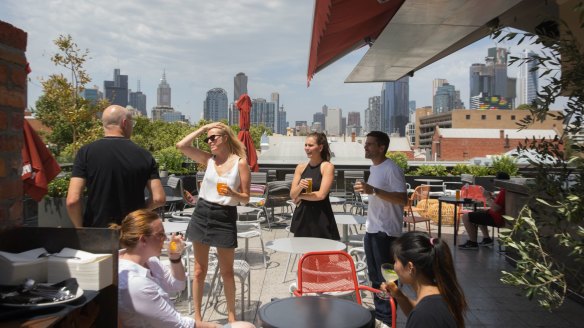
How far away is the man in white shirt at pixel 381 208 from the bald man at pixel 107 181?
156 centimetres

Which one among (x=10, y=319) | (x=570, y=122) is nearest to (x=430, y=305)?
(x=570, y=122)

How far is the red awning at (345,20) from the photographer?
3362 mm

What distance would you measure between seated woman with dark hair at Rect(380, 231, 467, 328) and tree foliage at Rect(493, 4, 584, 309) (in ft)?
0.86

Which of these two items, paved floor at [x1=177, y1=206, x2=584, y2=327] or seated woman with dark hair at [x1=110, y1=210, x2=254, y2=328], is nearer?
seated woman with dark hair at [x1=110, y1=210, x2=254, y2=328]

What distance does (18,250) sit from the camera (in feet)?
5.15

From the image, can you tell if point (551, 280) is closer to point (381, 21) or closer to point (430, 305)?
point (430, 305)

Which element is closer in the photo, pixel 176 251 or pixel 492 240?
→ pixel 176 251

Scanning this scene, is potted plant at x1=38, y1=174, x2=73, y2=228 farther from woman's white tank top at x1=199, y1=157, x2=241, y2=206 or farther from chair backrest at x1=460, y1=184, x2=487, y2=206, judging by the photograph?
chair backrest at x1=460, y1=184, x2=487, y2=206

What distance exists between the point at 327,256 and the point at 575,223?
164 cm

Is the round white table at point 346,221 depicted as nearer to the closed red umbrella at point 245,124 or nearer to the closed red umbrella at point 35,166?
the closed red umbrella at point 35,166

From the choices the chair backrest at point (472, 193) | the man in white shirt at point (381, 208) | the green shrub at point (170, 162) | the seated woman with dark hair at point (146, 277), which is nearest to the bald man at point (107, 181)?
the seated woman with dark hair at point (146, 277)

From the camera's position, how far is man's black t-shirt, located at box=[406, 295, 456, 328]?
1919 mm

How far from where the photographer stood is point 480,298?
4691 mm

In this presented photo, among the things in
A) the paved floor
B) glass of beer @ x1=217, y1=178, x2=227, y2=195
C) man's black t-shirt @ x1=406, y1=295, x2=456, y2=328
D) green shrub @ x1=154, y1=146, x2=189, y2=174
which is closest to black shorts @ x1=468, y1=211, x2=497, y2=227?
the paved floor
